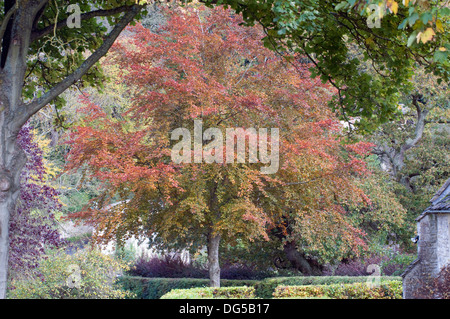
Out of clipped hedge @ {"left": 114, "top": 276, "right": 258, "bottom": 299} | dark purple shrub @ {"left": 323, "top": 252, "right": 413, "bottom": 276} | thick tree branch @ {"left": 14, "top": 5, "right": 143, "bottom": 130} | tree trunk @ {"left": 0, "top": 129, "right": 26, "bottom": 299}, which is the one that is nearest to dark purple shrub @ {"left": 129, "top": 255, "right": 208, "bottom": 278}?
clipped hedge @ {"left": 114, "top": 276, "right": 258, "bottom": 299}

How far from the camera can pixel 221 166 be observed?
10.3 metres

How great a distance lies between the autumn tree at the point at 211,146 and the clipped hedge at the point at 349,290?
1.57 m

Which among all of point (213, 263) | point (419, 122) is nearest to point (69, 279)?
point (213, 263)

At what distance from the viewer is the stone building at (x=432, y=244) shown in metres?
10.0

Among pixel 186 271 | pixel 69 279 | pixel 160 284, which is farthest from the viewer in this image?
pixel 186 271

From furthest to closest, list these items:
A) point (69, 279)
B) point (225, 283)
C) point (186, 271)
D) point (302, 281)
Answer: point (186, 271) → point (225, 283) → point (302, 281) → point (69, 279)

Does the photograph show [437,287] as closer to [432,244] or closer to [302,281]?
[432,244]

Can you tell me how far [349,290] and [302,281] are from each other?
1918mm

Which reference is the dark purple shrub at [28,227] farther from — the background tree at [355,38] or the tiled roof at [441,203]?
the tiled roof at [441,203]

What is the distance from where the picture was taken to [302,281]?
13891 mm

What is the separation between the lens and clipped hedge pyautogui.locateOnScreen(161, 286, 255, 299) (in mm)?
8922

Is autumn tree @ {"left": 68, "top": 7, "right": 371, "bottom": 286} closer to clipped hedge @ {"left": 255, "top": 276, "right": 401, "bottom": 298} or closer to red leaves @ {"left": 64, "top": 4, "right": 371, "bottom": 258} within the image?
red leaves @ {"left": 64, "top": 4, "right": 371, "bottom": 258}
